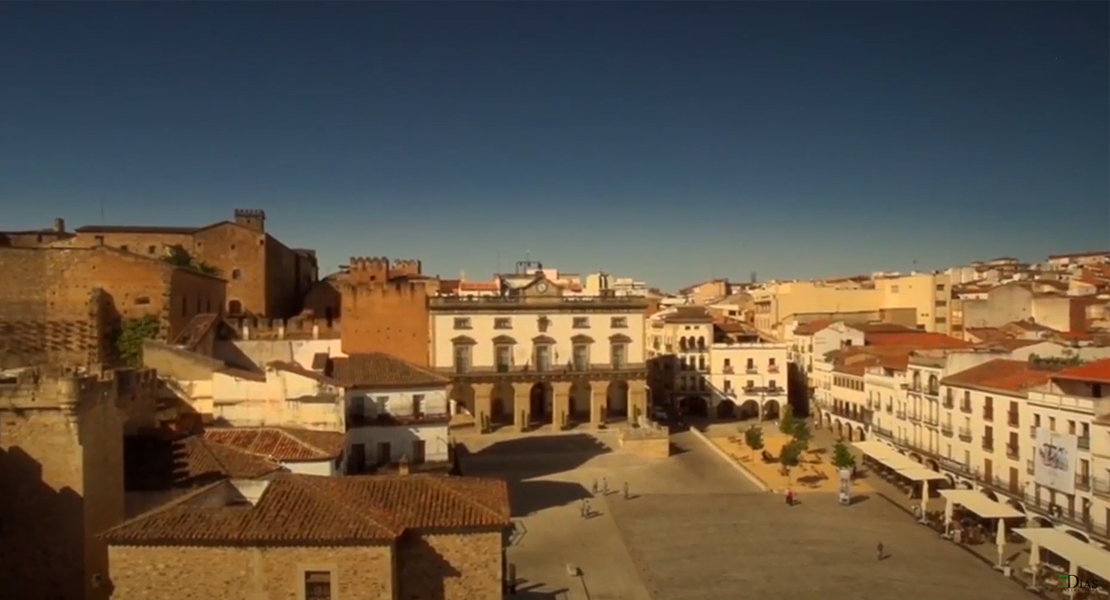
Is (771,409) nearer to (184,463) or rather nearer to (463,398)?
(463,398)

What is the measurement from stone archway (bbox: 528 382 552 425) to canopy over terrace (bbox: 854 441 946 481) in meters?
19.0

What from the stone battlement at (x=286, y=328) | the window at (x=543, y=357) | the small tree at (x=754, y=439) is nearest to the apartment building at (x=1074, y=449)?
the small tree at (x=754, y=439)

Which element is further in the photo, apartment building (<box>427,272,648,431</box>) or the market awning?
apartment building (<box>427,272,648,431</box>)

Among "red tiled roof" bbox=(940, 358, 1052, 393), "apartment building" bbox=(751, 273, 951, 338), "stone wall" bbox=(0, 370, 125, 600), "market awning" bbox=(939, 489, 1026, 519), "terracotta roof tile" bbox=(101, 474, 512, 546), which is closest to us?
"terracotta roof tile" bbox=(101, 474, 512, 546)

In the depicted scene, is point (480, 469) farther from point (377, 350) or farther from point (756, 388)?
point (756, 388)

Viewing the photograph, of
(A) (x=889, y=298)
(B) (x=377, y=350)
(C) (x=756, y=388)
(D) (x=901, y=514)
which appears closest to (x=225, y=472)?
(D) (x=901, y=514)

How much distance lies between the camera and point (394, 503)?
16.5 meters

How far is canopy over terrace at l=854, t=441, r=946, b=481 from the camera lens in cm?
3369

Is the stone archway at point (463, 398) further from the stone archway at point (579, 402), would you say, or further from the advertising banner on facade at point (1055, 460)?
the advertising banner on facade at point (1055, 460)

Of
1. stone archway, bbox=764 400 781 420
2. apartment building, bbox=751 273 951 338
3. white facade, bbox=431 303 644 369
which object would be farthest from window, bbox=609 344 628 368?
apartment building, bbox=751 273 951 338

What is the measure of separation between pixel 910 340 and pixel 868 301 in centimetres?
2167

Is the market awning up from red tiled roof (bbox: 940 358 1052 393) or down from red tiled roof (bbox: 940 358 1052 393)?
down

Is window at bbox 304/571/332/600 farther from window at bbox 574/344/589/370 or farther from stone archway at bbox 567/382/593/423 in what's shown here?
stone archway at bbox 567/382/593/423

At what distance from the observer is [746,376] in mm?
57844
